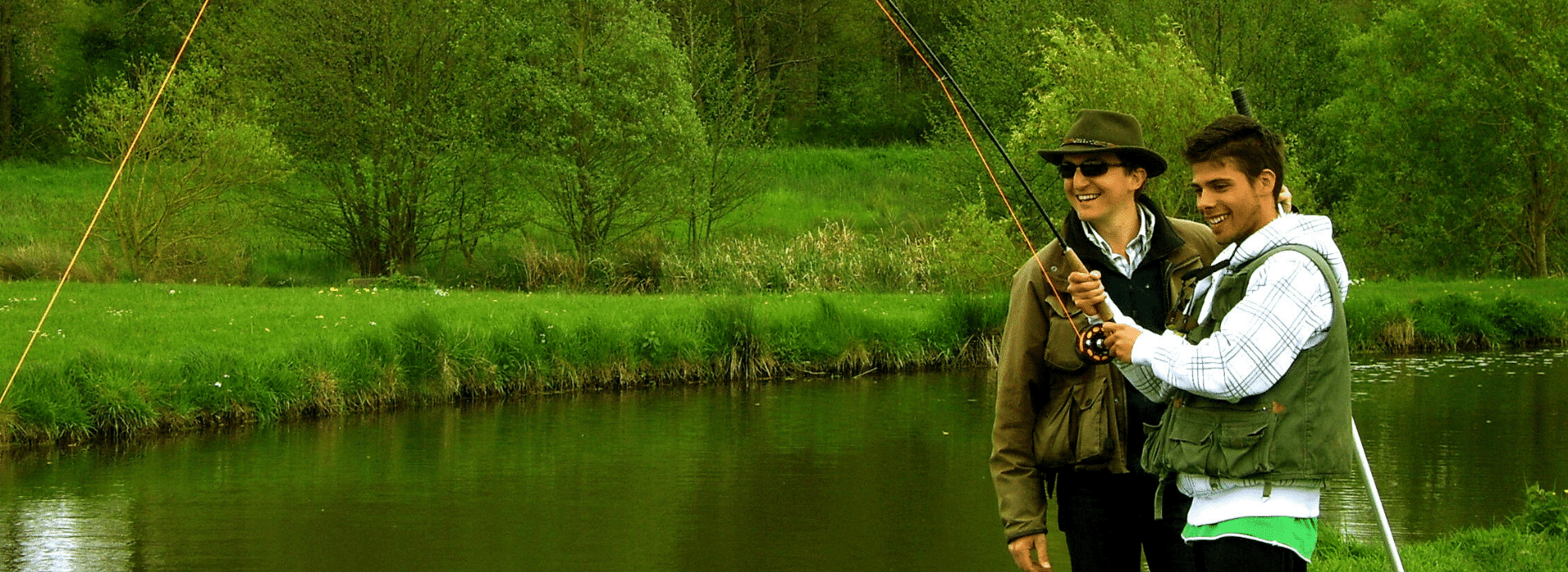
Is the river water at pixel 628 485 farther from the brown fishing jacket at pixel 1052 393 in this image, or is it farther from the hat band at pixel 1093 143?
the hat band at pixel 1093 143

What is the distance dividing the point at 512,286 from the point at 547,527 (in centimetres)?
1531

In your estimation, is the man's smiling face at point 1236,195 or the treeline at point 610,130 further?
the treeline at point 610,130

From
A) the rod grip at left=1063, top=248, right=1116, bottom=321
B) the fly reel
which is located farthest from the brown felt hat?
the fly reel

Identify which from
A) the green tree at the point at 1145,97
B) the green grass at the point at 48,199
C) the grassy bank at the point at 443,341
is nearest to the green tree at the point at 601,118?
the grassy bank at the point at 443,341

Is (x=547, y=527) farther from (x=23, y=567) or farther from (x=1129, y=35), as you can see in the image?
(x=1129, y=35)

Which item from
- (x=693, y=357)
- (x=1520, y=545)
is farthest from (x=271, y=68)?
(x=1520, y=545)

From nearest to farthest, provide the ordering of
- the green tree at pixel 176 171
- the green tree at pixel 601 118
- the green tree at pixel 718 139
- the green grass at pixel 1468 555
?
the green grass at pixel 1468 555
the green tree at pixel 176 171
the green tree at pixel 601 118
the green tree at pixel 718 139

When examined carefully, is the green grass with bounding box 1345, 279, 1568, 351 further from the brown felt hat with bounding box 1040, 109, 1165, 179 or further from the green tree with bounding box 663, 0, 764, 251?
the brown felt hat with bounding box 1040, 109, 1165, 179

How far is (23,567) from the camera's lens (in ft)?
28.1

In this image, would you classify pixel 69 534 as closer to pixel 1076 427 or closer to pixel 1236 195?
pixel 1076 427

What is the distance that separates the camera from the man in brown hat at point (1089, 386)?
11.5ft

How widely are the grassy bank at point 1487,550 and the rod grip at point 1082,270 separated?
11.3ft

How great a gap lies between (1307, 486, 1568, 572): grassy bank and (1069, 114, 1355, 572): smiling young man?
3624mm

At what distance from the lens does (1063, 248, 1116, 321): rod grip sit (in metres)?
3.27
